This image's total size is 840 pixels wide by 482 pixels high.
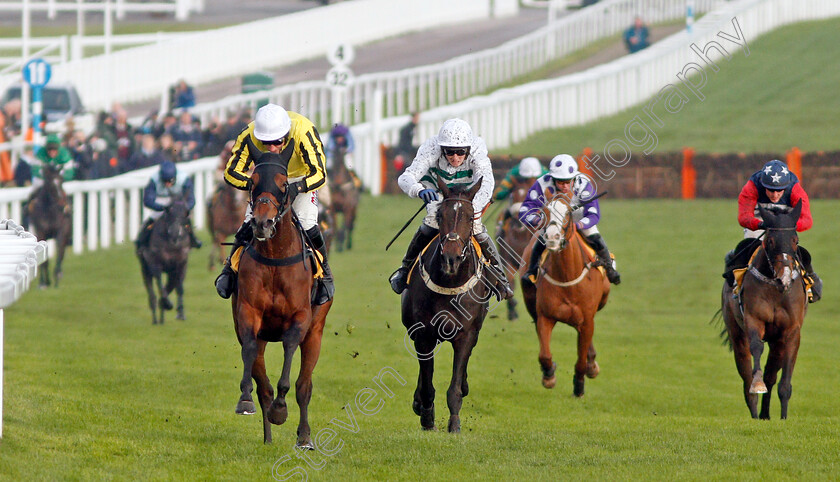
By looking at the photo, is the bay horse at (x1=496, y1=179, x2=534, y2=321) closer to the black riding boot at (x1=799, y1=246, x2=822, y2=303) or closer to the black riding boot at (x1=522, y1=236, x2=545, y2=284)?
the black riding boot at (x1=522, y1=236, x2=545, y2=284)

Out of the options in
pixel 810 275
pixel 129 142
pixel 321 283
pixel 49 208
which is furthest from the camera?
pixel 129 142

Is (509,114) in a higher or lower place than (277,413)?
lower

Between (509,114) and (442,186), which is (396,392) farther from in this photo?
(509,114)

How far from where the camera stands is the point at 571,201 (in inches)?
459

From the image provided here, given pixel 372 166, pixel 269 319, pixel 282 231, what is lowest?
pixel 372 166

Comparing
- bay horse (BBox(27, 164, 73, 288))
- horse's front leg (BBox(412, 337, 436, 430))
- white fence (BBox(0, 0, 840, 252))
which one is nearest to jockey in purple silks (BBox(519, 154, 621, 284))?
horse's front leg (BBox(412, 337, 436, 430))

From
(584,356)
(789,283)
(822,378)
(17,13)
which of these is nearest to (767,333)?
(789,283)

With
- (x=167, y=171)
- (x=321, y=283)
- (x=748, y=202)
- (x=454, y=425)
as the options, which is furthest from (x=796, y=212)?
(x=167, y=171)

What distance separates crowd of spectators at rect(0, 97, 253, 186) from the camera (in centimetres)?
2173

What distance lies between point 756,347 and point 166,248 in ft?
26.8

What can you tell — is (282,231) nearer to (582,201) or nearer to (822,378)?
(582,201)

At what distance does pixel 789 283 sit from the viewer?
10.1 meters

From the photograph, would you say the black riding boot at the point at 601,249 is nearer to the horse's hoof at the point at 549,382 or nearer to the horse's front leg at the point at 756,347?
the horse's hoof at the point at 549,382

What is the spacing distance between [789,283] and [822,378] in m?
3.64
